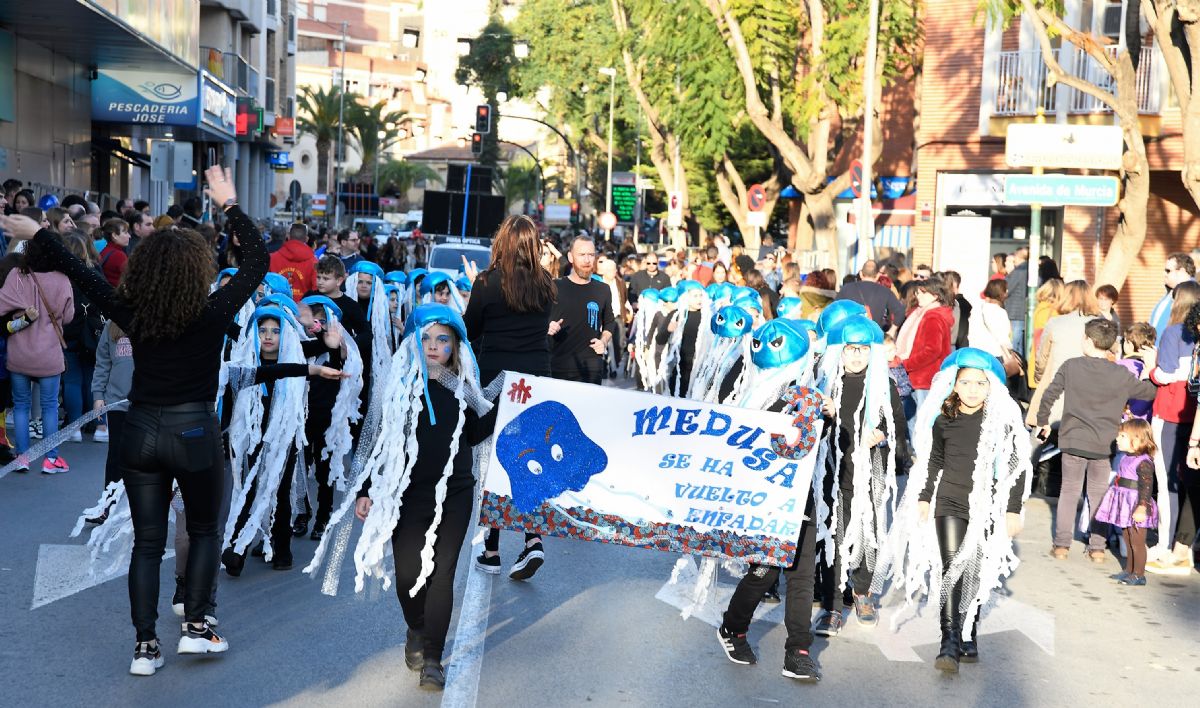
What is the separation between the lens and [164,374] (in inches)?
244

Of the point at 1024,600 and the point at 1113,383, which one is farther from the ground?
the point at 1113,383

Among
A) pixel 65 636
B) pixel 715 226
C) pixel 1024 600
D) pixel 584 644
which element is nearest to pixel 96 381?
pixel 65 636

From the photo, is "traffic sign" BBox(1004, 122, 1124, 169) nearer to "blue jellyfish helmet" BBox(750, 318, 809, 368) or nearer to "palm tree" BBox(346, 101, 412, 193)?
"blue jellyfish helmet" BBox(750, 318, 809, 368)

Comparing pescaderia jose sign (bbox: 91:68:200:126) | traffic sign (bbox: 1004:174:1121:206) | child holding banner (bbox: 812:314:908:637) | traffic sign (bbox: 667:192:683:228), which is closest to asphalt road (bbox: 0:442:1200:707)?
child holding banner (bbox: 812:314:908:637)

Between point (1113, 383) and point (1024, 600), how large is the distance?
1980 millimetres

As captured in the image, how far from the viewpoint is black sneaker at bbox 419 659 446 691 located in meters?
6.32

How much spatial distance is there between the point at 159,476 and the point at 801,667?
111 inches

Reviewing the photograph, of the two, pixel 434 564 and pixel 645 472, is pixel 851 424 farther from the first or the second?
pixel 434 564

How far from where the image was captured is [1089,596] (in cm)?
905

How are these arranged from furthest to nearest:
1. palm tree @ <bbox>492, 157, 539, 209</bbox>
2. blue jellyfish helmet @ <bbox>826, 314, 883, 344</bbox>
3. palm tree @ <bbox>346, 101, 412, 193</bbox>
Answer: palm tree @ <bbox>492, 157, 539, 209</bbox>
palm tree @ <bbox>346, 101, 412, 193</bbox>
blue jellyfish helmet @ <bbox>826, 314, 883, 344</bbox>

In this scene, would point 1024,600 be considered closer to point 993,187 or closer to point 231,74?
point 993,187

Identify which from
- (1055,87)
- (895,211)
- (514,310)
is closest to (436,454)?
(514,310)

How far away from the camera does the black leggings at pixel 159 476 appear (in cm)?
619

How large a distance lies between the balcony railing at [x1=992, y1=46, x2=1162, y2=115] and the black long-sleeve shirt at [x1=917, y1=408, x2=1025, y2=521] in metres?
20.3
